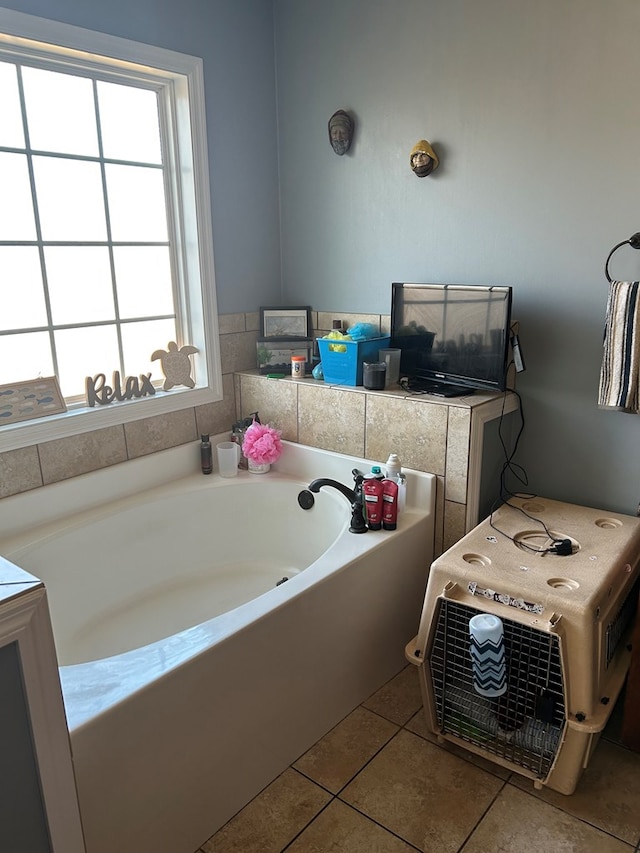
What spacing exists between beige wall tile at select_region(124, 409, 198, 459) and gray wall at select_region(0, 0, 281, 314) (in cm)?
53

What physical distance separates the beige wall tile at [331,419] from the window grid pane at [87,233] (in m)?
0.68

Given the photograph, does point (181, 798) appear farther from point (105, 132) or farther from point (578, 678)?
point (105, 132)

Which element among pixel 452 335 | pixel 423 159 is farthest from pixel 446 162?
pixel 452 335

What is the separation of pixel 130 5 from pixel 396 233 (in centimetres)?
128

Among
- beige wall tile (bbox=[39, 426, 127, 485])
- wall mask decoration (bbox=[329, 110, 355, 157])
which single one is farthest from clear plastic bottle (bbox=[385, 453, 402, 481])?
wall mask decoration (bbox=[329, 110, 355, 157])

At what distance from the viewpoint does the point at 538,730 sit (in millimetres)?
1785

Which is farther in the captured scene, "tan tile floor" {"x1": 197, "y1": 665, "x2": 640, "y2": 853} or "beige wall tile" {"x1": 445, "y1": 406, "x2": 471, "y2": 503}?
"beige wall tile" {"x1": 445, "y1": 406, "x2": 471, "y2": 503}

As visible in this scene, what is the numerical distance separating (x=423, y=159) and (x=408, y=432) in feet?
3.47

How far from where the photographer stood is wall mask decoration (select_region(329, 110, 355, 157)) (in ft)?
8.76

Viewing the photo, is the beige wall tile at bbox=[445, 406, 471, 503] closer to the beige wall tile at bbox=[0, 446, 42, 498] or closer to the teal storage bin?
the teal storage bin

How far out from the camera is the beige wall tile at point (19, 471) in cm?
219

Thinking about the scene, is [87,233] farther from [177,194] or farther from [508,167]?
[508,167]

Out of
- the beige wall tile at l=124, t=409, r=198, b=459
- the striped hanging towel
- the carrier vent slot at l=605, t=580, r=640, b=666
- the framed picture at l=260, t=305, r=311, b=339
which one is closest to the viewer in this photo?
the carrier vent slot at l=605, t=580, r=640, b=666

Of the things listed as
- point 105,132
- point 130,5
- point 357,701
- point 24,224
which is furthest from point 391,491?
point 130,5
